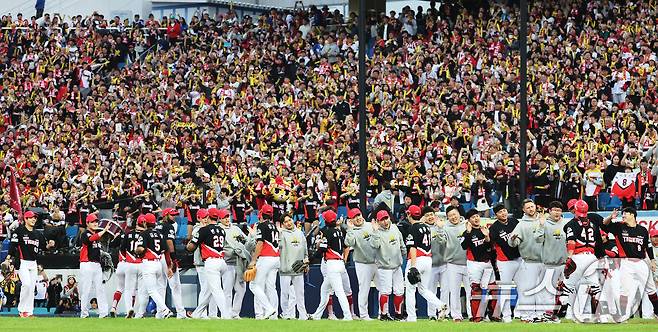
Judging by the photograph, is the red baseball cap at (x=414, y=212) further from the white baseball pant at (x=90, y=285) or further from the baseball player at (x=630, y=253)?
the white baseball pant at (x=90, y=285)

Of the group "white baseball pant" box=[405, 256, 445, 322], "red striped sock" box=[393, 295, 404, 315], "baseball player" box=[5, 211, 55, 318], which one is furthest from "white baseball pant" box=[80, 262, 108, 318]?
"white baseball pant" box=[405, 256, 445, 322]

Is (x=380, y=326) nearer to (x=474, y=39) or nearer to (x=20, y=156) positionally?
(x=474, y=39)

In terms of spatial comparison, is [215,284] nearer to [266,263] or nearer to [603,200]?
[266,263]

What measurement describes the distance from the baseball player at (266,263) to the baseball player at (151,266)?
1.58 metres

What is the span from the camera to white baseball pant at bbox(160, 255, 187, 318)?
2473 centimetres

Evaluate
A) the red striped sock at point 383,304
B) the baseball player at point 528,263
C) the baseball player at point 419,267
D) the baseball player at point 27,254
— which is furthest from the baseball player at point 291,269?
the baseball player at point 27,254

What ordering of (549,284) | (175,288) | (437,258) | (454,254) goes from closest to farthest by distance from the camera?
(549,284) → (454,254) → (437,258) → (175,288)

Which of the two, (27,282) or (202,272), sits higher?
(202,272)

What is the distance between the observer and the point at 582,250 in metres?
21.2

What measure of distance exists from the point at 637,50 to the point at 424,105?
5323 mm

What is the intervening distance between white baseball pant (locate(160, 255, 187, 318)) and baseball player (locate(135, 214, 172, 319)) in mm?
169

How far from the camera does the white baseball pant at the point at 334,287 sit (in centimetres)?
2342

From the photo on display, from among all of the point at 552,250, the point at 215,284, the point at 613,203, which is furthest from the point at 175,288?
the point at 613,203

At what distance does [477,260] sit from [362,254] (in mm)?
2197
